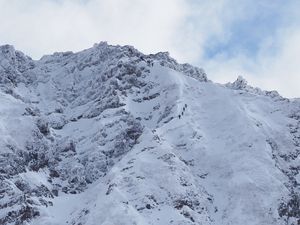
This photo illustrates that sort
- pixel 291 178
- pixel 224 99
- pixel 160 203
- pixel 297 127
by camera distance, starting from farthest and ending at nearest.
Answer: pixel 224 99
pixel 297 127
pixel 291 178
pixel 160 203

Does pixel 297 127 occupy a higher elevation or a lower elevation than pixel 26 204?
higher

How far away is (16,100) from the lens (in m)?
188

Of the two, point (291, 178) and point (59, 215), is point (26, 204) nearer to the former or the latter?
point (59, 215)

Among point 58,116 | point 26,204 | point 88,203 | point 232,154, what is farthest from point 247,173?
point 58,116

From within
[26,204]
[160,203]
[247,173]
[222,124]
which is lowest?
[26,204]

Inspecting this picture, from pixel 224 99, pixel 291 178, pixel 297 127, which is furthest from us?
pixel 224 99

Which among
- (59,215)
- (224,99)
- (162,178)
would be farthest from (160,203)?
(224,99)

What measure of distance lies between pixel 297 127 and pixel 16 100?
230ft

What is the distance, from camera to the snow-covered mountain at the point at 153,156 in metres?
140

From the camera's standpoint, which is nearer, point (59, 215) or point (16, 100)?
point (59, 215)

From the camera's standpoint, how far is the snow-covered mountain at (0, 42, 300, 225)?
140 m

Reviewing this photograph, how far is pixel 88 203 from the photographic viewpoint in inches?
5719

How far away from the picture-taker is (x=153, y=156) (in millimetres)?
153125

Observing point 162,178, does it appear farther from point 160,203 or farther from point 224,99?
point 224,99
